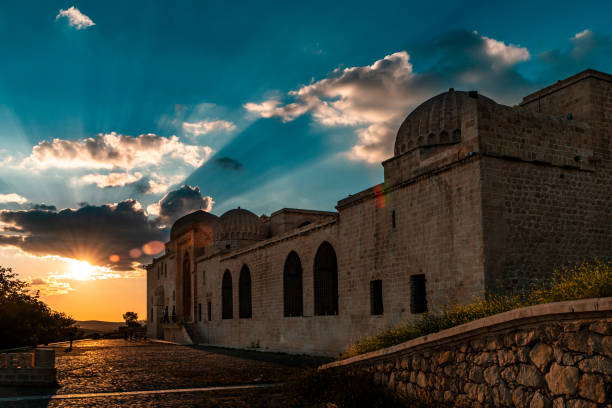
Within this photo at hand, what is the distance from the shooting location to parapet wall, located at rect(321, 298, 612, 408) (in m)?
6.09

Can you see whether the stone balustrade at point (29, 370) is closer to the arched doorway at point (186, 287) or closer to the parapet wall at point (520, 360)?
the parapet wall at point (520, 360)

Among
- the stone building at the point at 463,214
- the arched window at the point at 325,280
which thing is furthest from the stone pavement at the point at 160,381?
the stone building at the point at 463,214

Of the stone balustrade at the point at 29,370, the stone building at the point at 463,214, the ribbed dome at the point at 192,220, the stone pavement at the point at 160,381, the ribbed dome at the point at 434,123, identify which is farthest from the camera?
the ribbed dome at the point at 192,220

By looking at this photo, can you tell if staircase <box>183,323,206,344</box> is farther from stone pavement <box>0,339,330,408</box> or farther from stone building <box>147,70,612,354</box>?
stone pavement <box>0,339,330,408</box>

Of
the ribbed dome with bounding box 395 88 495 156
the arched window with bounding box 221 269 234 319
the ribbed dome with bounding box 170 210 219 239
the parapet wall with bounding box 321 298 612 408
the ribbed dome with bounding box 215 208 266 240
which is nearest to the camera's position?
the parapet wall with bounding box 321 298 612 408

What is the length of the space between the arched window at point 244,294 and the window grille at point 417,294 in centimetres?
1644

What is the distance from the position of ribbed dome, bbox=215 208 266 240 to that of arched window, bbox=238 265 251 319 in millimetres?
5766

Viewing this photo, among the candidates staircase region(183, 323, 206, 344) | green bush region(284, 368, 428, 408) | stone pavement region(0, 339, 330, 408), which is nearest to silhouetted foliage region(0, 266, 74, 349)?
staircase region(183, 323, 206, 344)

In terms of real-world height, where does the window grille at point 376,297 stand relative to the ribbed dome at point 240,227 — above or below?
below

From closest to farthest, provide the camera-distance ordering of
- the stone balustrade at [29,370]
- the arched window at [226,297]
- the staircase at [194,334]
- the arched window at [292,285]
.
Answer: the stone balustrade at [29,370], the arched window at [292,285], the arched window at [226,297], the staircase at [194,334]

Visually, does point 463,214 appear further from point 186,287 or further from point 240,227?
point 186,287

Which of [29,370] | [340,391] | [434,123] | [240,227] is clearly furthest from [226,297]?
[340,391]

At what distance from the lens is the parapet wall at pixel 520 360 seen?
6.09 m

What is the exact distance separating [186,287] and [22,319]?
40.1 ft
